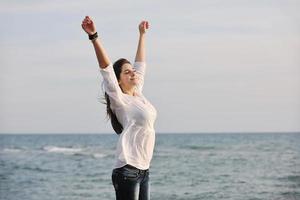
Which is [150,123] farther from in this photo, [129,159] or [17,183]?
[17,183]

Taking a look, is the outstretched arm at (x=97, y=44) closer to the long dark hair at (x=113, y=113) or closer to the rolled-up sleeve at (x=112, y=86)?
the rolled-up sleeve at (x=112, y=86)

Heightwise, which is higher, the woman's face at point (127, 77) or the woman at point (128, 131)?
the woman's face at point (127, 77)

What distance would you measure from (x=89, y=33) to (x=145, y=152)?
2.62ft

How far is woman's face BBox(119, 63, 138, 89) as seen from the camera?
13.8 feet

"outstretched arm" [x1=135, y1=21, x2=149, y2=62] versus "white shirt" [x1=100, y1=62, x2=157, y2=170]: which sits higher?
"outstretched arm" [x1=135, y1=21, x2=149, y2=62]

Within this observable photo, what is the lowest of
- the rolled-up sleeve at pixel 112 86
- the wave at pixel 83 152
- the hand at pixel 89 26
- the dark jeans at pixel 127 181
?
the dark jeans at pixel 127 181

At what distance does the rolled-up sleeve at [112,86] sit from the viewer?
157 inches

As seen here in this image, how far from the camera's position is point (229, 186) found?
17.6 metres

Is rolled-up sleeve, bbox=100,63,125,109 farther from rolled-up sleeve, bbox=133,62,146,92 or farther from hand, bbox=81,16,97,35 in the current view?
rolled-up sleeve, bbox=133,62,146,92

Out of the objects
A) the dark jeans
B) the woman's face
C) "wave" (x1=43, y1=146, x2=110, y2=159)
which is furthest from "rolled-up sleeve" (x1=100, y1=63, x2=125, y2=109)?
"wave" (x1=43, y1=146, x2=110, y2=159)

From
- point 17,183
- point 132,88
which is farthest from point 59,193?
point 132,88

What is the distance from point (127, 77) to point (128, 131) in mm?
359

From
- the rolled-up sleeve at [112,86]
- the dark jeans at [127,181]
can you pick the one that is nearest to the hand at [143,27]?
the rolled-up sleeve at [112,86]

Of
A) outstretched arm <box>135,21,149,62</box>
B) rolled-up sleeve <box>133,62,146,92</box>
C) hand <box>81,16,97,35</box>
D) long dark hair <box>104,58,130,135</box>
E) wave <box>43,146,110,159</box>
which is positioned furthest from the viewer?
wave <box>43,146,110,159</box>
